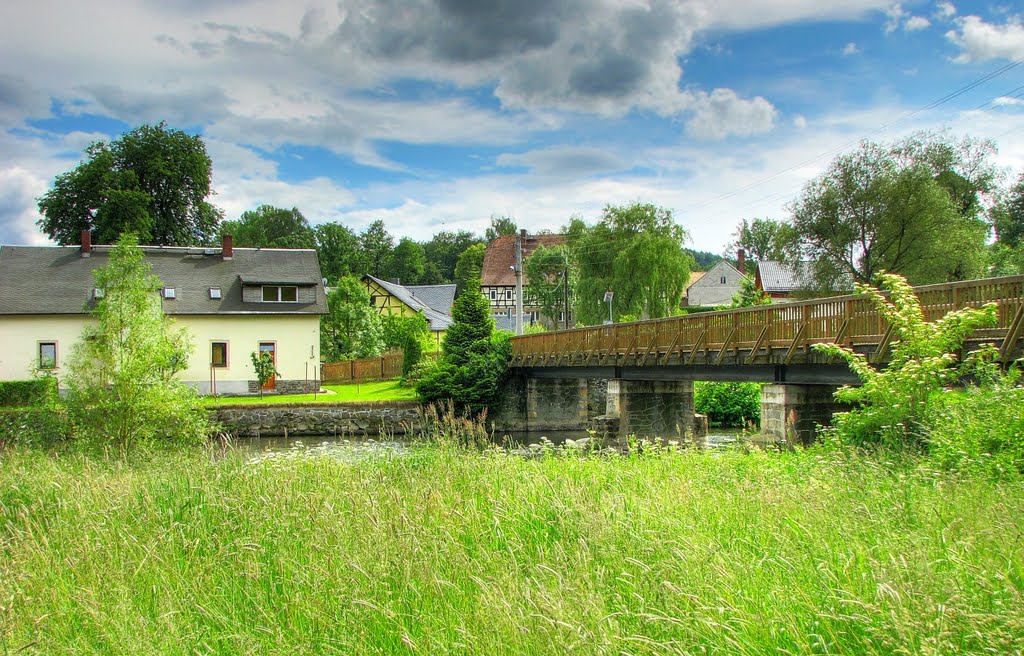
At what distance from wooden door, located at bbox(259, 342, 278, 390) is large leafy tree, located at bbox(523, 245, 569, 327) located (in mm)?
33281

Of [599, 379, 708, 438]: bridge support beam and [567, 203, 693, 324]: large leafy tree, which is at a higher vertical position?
[567, 203, 693, 324]: large leafy tree

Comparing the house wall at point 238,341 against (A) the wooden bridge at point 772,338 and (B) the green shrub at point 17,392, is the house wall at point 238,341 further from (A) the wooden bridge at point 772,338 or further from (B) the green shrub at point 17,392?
(A) the wooden bridge at point 772,338

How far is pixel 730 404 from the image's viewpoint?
32.2m

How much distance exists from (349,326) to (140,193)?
1465cm

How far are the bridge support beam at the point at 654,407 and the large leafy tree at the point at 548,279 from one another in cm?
4100

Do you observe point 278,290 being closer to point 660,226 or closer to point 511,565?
point 660,226

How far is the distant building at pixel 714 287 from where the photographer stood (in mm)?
79250

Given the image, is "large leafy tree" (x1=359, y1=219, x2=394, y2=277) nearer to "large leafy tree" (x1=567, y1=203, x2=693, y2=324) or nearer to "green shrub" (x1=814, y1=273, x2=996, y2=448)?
"large leafy tree" (x1=567, y1=203, x2=693, y2=324)

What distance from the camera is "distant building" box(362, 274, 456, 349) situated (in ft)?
175

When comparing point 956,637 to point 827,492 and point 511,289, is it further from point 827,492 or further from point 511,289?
point 511,289

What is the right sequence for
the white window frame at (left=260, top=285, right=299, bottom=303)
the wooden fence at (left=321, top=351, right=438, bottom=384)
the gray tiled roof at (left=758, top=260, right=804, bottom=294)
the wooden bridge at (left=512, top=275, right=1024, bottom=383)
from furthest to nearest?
the gray tiled roof at (left=758, top=260, right=804, bottom=294) < the wooden fence at (left=321, top=351, right=438, bottom=384) < the white window frame at (left=260, top=285, right=299, bottom=303) < the wooden bridge at (left=512, top=275, right=1024, bottom=383)

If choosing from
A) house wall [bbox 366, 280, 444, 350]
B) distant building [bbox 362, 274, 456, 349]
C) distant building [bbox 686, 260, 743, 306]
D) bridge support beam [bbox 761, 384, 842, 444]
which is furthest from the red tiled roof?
bridge support beam [bbox 761, 384, 842, 444]

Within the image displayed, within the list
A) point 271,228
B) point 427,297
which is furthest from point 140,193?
point 271,228

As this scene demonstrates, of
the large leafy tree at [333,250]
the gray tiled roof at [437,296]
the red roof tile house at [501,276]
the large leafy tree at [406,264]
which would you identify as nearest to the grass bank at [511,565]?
the gray tiled roof at [437,296]
